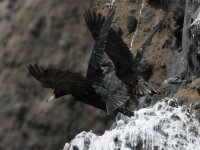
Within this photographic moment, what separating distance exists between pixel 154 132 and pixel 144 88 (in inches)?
78.4

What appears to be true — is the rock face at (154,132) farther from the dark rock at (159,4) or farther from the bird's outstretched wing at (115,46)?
the dark rock at (159,4)

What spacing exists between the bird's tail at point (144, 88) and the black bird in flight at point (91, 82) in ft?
1.35

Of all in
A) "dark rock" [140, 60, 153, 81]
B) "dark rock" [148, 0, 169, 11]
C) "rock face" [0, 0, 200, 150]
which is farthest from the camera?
"dark rock" [148, 0, 169, 11]

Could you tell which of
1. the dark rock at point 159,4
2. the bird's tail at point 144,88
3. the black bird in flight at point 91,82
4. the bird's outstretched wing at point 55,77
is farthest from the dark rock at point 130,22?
the bird's outstretched wing at point 55,77

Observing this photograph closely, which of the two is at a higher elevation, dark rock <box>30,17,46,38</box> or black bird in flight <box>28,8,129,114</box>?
black bird in flight <box>28,8,129,114</box>

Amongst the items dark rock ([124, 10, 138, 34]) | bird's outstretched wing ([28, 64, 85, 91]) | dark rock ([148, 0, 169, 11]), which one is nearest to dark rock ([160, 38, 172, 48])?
dark rock ([148, 0, 169, 11])

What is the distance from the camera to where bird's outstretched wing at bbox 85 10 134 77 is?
834 cm

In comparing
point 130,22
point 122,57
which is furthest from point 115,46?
point 130,22

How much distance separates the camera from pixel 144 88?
342 inches

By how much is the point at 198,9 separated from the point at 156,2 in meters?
3.38

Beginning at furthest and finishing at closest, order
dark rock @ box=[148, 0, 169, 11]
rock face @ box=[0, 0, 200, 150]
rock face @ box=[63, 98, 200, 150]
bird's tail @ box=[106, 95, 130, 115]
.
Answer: dark rock @ box=[148, 0, 169, 11], rock face @ box=[0, 0, 200, 150], bird's tail @ box=[106, 95, 130, 115], rock face @ box=[63, 98, 200, 150]

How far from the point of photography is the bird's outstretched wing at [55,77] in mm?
7500

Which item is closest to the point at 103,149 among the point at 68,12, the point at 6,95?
the point at 6,95

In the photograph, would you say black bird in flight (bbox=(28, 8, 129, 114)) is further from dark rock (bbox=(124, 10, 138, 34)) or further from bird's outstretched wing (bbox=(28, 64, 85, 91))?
dark rock (bbox=(124, 10, 138, 34))
